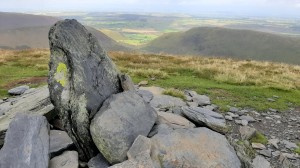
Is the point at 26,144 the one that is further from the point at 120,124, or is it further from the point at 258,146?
the point at 258,146

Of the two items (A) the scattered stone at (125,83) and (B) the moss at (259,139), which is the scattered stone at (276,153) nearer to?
(B) the moss at (259,139)

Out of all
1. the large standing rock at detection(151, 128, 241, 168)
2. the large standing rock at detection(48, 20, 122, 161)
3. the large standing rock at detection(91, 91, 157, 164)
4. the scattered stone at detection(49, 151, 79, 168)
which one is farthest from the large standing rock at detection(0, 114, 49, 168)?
the large standing rock at detection(151, 128, 241, 168)

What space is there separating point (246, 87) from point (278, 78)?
620 centimetres

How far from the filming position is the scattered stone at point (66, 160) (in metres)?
10.0

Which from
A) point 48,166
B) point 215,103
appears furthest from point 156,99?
point 48,166

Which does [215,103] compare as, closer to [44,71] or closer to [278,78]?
[278,78]

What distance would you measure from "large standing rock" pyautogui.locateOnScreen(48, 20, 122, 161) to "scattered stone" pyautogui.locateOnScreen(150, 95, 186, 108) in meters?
4.43

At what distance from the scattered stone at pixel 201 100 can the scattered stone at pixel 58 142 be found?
8639 millimetres

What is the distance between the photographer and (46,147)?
10242 mm

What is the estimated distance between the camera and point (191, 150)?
998 cm

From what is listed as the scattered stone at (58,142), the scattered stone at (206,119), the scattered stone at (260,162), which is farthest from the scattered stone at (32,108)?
the scattered stone at (260,162)

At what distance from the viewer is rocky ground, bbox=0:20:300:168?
974 cm

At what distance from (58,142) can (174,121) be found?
4.26m

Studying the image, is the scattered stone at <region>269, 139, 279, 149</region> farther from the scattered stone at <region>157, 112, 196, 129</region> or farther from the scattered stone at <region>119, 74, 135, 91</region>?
the scattered stone at <region>119, 74, 135, 91</region>
